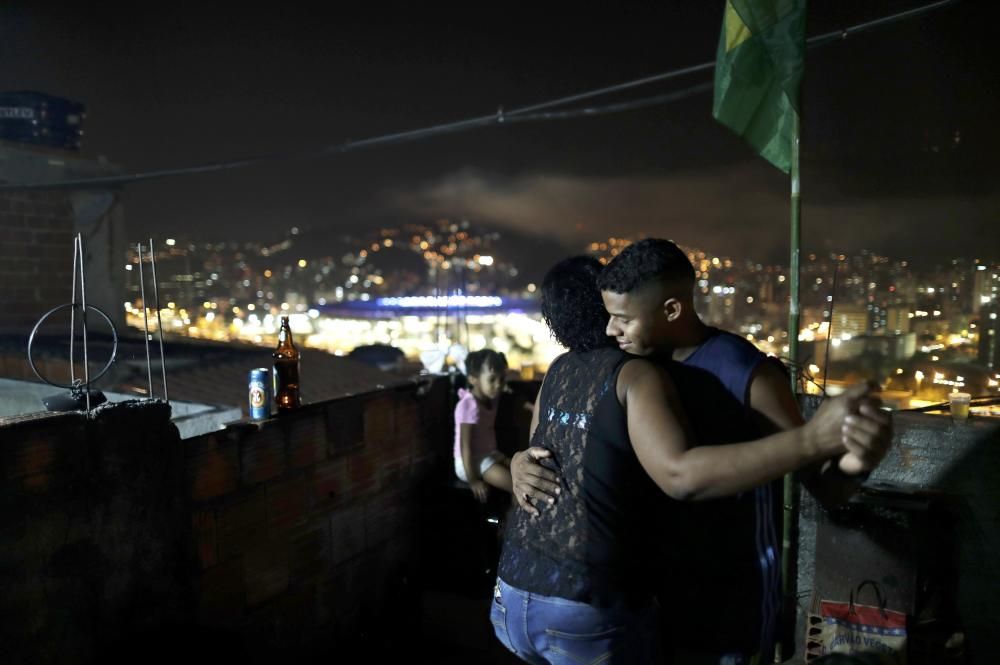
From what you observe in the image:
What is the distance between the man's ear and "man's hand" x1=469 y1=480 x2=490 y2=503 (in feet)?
10.0

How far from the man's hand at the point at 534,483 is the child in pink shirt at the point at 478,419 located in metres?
2.64

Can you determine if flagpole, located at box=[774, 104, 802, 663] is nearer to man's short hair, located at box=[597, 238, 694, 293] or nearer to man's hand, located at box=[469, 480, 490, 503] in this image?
man's short hair, located at box=[597, 238, 694, 293]

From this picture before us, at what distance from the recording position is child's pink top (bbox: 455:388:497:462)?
5.07 m

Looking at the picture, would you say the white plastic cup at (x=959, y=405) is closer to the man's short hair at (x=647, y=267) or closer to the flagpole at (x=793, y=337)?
the flagpole at (x=793, y=337)

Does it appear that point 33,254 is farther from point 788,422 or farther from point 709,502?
point 788,422

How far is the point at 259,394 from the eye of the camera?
4.02m

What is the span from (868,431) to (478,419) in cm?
370

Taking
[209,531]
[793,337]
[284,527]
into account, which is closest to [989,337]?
[793,337]

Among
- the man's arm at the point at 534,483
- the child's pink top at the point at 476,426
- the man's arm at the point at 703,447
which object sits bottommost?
the child's pink top at the point at 476,426

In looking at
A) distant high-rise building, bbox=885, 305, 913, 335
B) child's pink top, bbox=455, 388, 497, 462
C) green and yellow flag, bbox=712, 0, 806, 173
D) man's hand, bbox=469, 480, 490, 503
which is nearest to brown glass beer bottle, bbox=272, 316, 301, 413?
child's pink top, bbox=455, 388, 497, 462

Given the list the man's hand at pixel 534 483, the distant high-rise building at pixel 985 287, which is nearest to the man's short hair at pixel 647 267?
the man's hand at pixel 534 483

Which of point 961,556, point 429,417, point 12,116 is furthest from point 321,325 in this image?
point 961,556

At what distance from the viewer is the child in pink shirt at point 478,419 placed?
16.4 ft

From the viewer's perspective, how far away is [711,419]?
6.80ft
